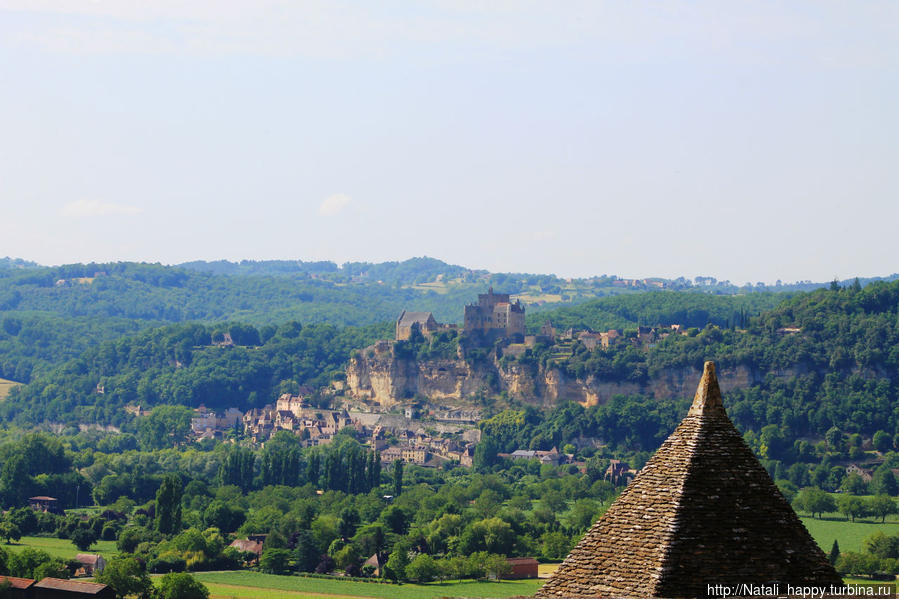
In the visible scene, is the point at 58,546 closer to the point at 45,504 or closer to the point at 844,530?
the point at 45,504

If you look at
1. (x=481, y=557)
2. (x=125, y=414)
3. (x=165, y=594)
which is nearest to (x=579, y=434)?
(x=125, y=414)

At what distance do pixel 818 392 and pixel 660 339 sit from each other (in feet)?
89.1

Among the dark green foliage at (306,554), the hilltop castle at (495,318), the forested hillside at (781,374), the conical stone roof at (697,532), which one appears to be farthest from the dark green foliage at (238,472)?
the conical stone roof at (697,532)

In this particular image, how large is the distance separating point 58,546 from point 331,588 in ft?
62.8

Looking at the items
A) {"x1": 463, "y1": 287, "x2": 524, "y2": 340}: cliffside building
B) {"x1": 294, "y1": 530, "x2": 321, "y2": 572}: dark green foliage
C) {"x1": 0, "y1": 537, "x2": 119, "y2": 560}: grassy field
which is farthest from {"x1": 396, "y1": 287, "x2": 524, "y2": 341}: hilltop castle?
{"x1": 0, "y1": 537, "x2": 119, "y2": 560}: grassy field

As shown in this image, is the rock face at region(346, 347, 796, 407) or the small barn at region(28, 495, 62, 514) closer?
the small barn at region(28, 495, 62, 514)

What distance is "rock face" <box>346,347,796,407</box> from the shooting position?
536 ft

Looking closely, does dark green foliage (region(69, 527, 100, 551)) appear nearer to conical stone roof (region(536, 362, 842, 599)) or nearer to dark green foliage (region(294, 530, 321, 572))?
dark green foliage (region(294, 530, 321, 572))

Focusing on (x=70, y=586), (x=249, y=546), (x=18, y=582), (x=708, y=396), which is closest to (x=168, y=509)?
(x=249, y=546)

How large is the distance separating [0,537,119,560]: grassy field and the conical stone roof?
227 feet

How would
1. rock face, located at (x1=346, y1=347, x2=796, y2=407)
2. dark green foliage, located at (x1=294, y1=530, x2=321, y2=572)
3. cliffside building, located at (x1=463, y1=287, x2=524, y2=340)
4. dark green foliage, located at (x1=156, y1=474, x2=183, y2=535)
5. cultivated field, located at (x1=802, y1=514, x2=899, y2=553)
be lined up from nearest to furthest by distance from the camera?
dark green foliage, located at (x1=294, y1=530, x2=321, y2=572), dark green foliage, located at (x1=156, y1=474, x2=183, y2=535), cultivated field, located at (x1=802, y1=514, x2=899, y2=553), rock face, located at (x1=346, y1=347, x2=796, y2=407), cliffside building, located at (x1=463, y1=287, x2=524, y2=340)

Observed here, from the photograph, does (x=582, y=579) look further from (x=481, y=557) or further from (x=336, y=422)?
(x=336, y=422)

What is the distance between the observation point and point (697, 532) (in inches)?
350

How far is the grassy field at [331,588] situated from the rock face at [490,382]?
86.9m
